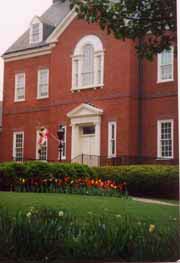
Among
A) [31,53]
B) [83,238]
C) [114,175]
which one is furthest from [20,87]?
[83,238]

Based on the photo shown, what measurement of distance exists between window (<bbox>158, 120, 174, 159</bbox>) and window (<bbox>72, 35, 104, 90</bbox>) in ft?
1.73

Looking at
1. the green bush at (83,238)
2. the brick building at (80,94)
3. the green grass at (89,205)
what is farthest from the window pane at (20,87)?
the green bush at (83,238)

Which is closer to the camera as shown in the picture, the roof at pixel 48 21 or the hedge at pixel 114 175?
the hedge at pixel 114 175

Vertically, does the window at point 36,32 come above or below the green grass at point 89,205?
above

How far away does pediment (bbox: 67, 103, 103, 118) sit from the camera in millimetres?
2941

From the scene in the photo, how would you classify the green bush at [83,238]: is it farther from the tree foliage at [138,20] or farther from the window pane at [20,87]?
the tree foliage at [138,20]

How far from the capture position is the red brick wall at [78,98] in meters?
Answer: 2.86

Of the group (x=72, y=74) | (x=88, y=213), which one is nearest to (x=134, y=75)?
(x=72, y=74)

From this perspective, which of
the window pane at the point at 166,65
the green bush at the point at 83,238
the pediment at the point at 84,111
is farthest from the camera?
the pediment at the point at 84,111

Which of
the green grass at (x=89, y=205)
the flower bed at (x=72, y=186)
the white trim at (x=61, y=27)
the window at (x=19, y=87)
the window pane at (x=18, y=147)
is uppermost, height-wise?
the white trim at (x=61, y=27)

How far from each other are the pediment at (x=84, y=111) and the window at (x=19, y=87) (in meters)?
0.29

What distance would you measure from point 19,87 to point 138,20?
0.77 meters

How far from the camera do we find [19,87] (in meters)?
2.95

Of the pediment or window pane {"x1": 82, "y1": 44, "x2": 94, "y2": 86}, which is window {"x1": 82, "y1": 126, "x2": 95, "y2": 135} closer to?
the pediment
